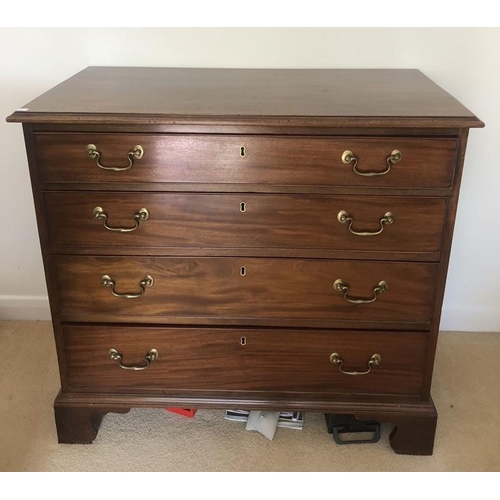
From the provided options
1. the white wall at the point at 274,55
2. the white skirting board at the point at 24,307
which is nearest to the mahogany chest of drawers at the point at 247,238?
the white wall at the point at 274,55

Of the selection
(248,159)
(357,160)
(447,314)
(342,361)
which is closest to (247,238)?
(248,159)

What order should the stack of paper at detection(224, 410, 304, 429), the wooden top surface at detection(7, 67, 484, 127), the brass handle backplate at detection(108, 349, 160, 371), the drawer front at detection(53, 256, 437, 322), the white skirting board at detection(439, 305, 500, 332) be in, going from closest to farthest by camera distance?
the wooden top surface at detection(7, 67, 484, 127)
the drawer front at detection(53, 256, 437, 322)
the brass handle backplate at detection(108, 349, 160, 371)
the stack of paper at detection(224, 410, 304, 429)
the white skirting board at detection(439, 305, 500, 332)

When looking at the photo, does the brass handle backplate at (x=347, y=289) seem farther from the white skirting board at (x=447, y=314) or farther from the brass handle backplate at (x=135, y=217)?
the white skirting board at (x=447, y=314)

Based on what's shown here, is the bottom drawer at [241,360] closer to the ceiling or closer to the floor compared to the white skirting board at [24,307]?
closer to the ceiling

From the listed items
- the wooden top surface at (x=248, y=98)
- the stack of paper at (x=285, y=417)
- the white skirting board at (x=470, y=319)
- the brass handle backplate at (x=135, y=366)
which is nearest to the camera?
the wooden top surface at (x=248, y=98)

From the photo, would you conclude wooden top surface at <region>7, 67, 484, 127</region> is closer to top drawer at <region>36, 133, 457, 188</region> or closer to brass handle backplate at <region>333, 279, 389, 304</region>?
top drawer at <region>36, 133, 457, 188</region>

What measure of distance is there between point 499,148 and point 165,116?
44.0 inches

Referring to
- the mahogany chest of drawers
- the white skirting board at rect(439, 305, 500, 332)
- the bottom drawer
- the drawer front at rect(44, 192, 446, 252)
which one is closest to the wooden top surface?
the mahogany chest of drawers

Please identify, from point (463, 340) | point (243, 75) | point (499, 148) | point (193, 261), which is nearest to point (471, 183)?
point (499, 148)

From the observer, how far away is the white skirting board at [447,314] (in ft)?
6.89

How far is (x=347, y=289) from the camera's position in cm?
145

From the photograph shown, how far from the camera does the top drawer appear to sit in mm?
1307

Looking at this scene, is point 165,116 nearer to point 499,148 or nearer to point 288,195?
point 288,195

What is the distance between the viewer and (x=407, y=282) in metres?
1.44
